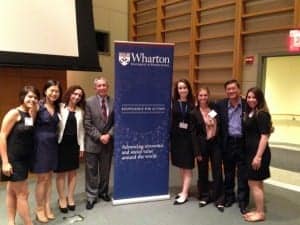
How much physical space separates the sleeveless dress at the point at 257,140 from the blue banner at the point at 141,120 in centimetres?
93

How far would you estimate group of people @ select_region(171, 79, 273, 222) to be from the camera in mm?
3422

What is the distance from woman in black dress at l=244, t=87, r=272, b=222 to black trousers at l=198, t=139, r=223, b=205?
1.40ft

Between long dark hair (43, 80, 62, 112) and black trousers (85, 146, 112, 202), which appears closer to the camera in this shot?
long dark hair (43, 80, 62, 112)

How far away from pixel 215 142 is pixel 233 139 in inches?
7.8

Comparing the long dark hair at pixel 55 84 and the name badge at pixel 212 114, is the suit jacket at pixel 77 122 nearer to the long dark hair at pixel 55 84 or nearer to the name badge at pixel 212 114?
the long dark hair at pixel 55 84

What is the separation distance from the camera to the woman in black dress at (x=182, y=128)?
3.58 metres

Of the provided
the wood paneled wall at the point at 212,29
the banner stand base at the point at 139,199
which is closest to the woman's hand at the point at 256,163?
the banner stand base at the point at 139,199

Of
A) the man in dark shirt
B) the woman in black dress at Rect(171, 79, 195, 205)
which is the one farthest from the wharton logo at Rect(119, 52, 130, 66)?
the man in dark shirt

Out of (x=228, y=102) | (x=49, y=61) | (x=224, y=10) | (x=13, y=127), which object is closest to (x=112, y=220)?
(x=13, y=127)

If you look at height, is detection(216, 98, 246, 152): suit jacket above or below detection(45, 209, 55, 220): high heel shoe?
above

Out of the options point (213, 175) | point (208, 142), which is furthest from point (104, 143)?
point (213, 175)

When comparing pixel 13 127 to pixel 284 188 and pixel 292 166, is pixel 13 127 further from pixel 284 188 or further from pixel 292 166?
pixel 292 166

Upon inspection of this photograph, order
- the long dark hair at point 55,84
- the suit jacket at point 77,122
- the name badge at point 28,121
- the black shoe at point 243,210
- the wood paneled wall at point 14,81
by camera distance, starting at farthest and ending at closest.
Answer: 1. the wood paneled wall at point 14,81
2. the black shoe at point 243,210
3. the suit jacket at point 77,122
4. the long dark hair at point 55,84
5. the name badge at point 28,121

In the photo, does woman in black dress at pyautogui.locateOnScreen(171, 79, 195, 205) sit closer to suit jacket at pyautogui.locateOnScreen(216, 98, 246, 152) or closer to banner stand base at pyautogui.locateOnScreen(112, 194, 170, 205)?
banner stand base at pyautogui.locateOnScreen(112, 194, 170, 205)
